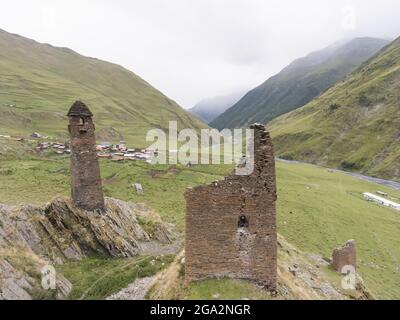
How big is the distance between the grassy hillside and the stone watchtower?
476 inches

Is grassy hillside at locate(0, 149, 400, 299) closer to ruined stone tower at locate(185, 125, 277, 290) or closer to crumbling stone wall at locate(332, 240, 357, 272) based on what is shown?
crumbling stone wall at locate(332, 240, 357, 272)

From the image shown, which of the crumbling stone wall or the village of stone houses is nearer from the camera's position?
the village of stone houses

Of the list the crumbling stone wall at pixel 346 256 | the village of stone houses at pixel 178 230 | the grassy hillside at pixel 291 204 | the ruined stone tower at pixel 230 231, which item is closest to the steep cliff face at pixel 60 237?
the village of stone houses at pixel 178 230

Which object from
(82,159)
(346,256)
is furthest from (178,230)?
(346,256)

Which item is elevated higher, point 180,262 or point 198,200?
point 198,200

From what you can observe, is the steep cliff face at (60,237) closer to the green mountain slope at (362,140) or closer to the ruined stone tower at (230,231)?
the ruined stone tower at (230,231)

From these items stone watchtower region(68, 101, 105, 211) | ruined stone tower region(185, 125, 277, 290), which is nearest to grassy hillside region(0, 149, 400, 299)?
stone watchtower region(68, 101, 105, 211)

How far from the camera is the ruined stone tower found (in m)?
19.7

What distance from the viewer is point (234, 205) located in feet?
65.0

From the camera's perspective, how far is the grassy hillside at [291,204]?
44.9 meters

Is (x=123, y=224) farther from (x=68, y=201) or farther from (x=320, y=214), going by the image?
(x=320, y=214)

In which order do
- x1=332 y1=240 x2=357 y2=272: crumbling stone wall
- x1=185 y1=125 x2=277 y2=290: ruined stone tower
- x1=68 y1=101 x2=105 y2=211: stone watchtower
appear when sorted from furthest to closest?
x1=332 y1=240 x2=357 y2=272: crumbling stone wall < x1=68 y1=101 x2=105 y2=211: stone watchtower < x1=185 y1=125 x2=277 y2=290: ruined stone tower
